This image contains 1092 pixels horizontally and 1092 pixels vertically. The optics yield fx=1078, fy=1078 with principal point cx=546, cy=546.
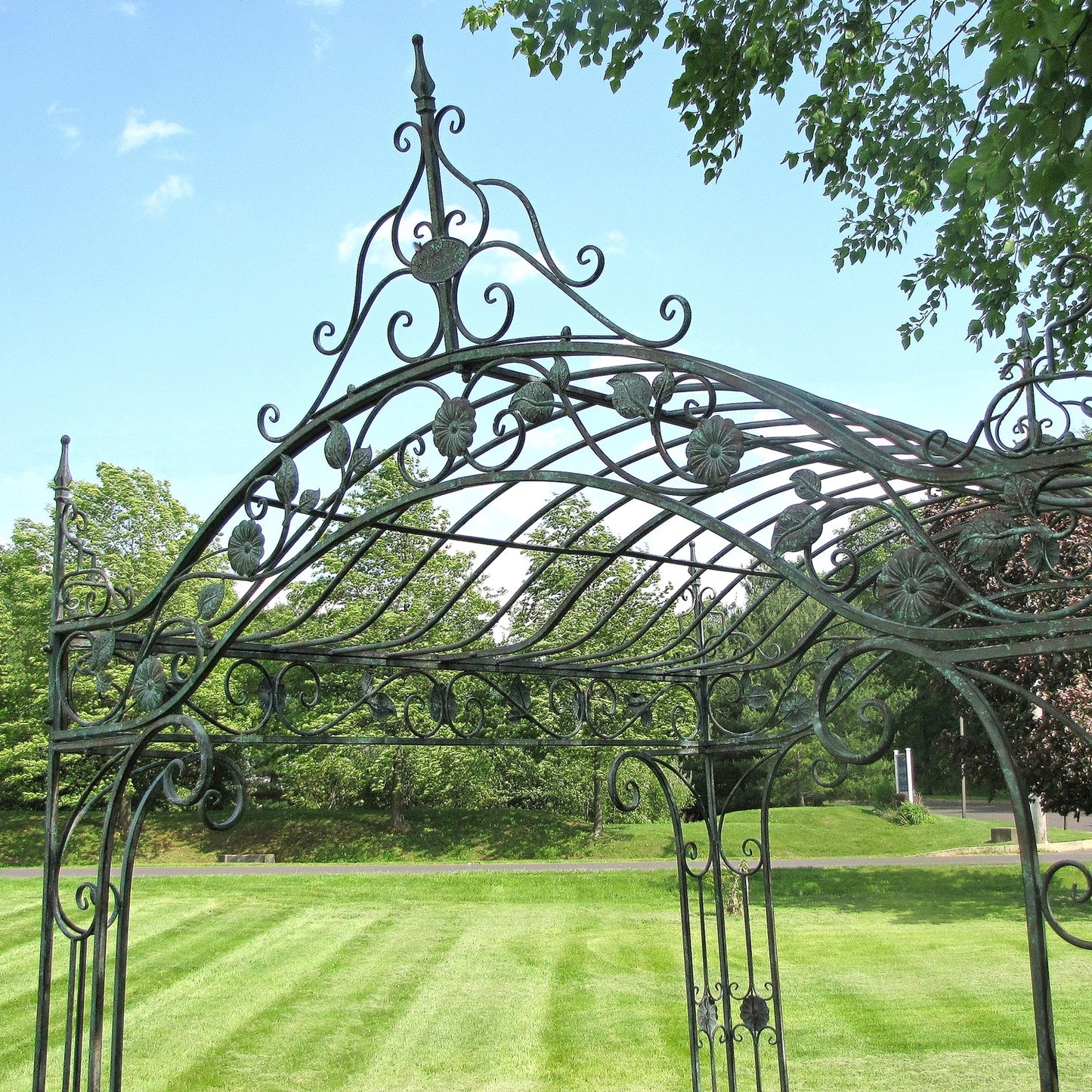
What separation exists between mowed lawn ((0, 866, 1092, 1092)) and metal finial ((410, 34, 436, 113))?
236 inches

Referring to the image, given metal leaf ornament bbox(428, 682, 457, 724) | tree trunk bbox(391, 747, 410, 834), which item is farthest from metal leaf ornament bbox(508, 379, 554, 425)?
tree trunk bbox(391, 747, 410, 834)

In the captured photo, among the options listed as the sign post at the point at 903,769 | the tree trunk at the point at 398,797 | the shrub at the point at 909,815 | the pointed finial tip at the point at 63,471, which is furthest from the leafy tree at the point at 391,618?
the pointed finial tip at the point at 63,471

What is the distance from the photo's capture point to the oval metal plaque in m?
3.07

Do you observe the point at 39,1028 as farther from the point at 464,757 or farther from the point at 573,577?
the point at 464,757

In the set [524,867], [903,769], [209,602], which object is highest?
[209,602]

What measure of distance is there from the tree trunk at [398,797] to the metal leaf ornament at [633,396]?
19.9 meters

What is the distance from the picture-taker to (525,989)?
9625 mm

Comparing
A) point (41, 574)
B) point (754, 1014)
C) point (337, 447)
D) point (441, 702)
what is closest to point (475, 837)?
point (41, 574)

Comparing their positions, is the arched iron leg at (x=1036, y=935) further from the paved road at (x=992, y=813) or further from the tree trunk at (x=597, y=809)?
the paved road at (x=992, y=813)

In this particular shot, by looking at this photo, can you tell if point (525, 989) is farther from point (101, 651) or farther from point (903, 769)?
point (903, 769)

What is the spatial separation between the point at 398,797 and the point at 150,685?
20.1 meters

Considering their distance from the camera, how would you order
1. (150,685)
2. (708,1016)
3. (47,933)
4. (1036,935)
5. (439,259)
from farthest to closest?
(708,1016), (47,933), (150,685), (439,259), (1036,935)

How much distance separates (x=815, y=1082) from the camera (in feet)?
22.7

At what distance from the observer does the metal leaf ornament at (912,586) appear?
2377 millimetres
